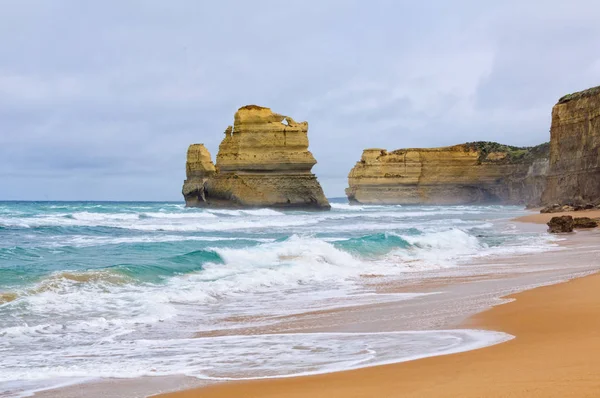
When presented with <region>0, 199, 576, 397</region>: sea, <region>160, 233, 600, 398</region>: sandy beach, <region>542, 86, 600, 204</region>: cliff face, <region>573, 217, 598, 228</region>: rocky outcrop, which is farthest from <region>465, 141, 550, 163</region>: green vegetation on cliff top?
<region>160, 233, 600, 398</region>: sandy beach

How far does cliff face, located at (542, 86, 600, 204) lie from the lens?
3750cm

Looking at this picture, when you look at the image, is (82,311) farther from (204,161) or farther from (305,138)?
(204,161)

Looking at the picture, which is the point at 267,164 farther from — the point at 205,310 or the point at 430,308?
the point at 430,308

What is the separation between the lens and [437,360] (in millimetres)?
4855

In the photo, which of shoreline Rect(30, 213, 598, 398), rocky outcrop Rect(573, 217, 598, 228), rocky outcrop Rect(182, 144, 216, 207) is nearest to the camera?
shoreline Rect(30, 213, 598, 398)

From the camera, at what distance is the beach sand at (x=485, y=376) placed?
3.80 m

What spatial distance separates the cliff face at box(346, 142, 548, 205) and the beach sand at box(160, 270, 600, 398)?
70244 mm

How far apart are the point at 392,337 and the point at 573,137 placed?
37.9 m

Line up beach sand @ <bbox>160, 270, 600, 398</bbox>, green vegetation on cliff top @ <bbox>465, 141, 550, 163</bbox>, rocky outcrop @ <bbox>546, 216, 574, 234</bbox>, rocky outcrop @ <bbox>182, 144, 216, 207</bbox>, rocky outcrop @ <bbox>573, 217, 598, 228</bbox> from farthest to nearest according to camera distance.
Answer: green vegetation on cliff top @ <bbox>465, 141, 550, 163</bbox> → rocky outcrop @ <bbox>182, 144, 216, 207</bbox> → rocky outcrop @ <bbox>573, 217, 598, 228</bbox> → rocky outcrop @ <bbox>546, 216, 574, 234</bbox> → beach sand @ <bbox>160, 270, 600, 398</bbox>

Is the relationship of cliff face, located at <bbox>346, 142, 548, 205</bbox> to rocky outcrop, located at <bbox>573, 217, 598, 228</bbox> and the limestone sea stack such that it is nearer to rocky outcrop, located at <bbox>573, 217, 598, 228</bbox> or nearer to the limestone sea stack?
the limestone sea stack

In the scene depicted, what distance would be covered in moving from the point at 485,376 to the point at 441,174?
74584 mm

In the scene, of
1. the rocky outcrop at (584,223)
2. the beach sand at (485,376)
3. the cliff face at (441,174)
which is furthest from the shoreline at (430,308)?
the cliff face at (441,174)

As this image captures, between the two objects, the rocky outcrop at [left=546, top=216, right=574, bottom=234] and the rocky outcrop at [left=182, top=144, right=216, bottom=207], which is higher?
the rocky outcrop at [left=182, top=144, right=216, bottom=207]

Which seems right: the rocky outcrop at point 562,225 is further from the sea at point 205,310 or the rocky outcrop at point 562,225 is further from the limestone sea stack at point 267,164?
the limestone sea stack at point 267,164
